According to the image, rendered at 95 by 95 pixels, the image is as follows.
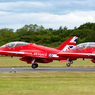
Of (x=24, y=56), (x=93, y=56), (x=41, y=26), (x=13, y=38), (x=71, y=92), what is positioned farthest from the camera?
(x=41, y=26)

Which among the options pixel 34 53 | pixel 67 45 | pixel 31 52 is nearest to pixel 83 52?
pixel 67 45

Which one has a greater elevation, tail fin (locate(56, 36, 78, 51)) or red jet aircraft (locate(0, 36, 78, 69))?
tail fin (locate(56, 36, 78, 51))

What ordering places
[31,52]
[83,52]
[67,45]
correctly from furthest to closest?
[67,45] → [31,52] → [83,52]

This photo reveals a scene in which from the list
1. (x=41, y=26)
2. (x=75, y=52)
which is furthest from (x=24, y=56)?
(x=41, y=26)

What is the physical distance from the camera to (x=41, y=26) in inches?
4232

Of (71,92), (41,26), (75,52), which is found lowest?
(71,92)

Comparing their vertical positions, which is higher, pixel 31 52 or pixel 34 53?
pixel 31 52

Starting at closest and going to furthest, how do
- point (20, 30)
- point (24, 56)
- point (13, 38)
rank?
point (24, 56) < point (13, 38) < point (20, 30)

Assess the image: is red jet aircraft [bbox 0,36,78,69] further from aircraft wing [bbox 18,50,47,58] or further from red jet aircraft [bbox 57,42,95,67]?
→ red jet aircraft [bbox 57,42,95,67]

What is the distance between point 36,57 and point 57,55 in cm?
251

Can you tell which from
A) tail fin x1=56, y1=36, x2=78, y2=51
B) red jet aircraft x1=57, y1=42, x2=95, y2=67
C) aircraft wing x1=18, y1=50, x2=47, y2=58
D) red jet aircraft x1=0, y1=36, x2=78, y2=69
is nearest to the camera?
red jet aircraft x1=57, y1=42, x2=95, y2=67

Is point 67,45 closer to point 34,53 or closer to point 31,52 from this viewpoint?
point 34,53

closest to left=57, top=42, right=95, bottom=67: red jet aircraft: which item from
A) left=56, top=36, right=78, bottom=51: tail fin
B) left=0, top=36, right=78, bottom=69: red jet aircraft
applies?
left=0, top=36, right=78, bottom=69: red jet aircraft

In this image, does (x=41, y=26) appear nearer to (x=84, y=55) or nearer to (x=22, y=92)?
(x=84, y=55)
